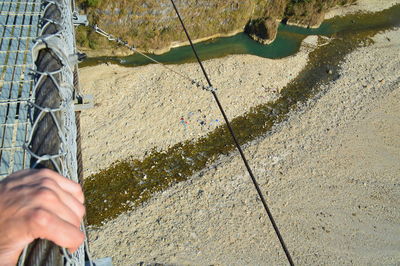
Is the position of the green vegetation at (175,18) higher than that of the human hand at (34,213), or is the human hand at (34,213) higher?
the human hand at (34,213)

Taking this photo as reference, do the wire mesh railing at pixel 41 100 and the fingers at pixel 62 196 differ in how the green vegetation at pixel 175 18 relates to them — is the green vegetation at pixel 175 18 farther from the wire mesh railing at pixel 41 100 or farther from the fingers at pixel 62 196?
the fingers at pixel 62 196

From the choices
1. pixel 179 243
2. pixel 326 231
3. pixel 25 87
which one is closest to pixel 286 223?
pixel 326 231

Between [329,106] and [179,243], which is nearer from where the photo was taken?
[179,243]

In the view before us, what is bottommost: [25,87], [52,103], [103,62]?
[103,62]

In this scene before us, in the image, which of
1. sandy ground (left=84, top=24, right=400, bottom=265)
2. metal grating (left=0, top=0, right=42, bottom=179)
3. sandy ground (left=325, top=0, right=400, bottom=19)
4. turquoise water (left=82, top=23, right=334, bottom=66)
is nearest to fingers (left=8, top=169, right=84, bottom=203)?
metal grating (left=0, top=0, right=42, bottom=179)

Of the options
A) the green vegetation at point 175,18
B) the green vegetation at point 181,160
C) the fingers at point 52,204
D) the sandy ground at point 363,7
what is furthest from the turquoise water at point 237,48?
the fingers at point 52,204

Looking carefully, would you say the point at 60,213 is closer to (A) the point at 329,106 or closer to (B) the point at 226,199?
(B) the point at 226,199
